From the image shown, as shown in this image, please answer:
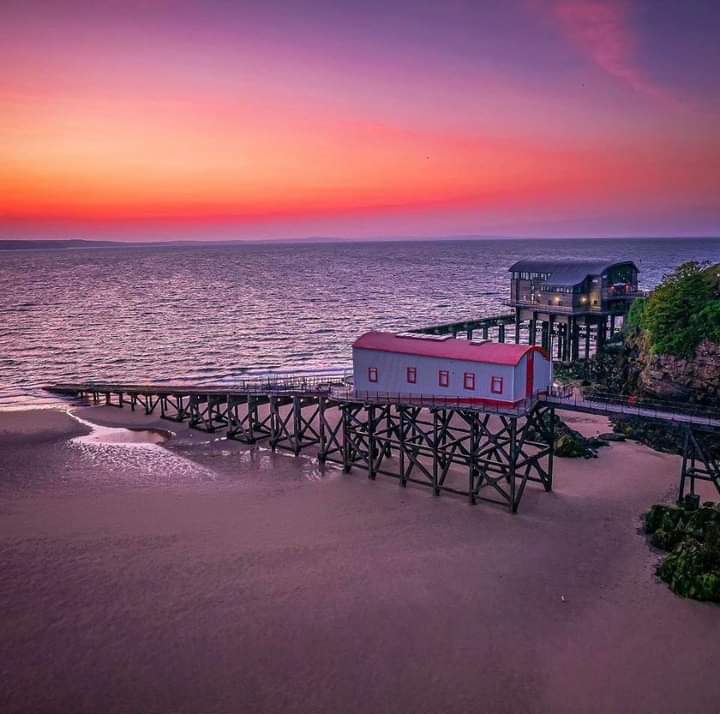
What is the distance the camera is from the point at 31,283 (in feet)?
569

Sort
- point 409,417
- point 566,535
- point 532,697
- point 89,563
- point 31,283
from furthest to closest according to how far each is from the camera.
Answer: point 31,283 < point 409,417 < point 566,535 < point 89,563 < point 532,697

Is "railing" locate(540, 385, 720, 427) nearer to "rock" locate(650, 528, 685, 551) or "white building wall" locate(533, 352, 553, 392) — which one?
"white building wall" locate(533, 352, 553, 392)

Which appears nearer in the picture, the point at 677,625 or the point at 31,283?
the point at 677,625

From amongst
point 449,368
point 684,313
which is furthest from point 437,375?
point 684,313

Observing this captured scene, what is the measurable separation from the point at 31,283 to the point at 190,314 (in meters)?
92.6

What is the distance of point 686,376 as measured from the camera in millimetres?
40625

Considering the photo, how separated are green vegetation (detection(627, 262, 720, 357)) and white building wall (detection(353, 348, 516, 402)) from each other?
51.5 ft

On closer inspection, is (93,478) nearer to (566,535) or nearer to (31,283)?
(566,535)

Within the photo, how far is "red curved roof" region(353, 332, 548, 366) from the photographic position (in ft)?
106

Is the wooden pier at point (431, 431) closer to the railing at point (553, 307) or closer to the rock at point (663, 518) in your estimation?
the rock at point (663, 518)

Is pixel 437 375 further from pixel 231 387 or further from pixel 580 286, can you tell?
pixel 580 286

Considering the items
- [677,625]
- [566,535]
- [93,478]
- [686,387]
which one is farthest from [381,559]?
[686,387]

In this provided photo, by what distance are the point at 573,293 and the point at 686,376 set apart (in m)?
15.9

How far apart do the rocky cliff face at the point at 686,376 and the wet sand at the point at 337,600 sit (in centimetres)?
645
